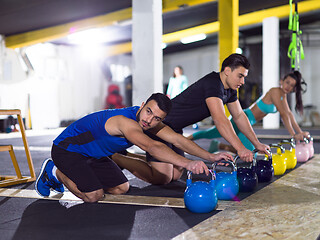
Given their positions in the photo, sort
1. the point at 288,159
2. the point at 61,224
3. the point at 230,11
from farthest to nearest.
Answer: the point at 230,11, the point at 288,159, the point at 61,224

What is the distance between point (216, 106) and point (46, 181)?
4.93ft

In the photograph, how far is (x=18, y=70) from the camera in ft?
42.3

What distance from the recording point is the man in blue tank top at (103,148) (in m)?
2.51

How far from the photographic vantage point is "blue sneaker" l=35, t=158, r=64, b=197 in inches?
121

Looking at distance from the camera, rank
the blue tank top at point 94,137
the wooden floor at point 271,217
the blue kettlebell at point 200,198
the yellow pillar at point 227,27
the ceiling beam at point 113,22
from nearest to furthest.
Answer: the wooden floor at point 271,217 → the blue kettlebell at point 200,198 → the blue tank top at point 94,137 → the yellow pillar at point 227,27 → the ceiling beam at point 113,22

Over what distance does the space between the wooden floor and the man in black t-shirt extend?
0.36 meters

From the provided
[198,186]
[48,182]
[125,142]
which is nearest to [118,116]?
[125,142]

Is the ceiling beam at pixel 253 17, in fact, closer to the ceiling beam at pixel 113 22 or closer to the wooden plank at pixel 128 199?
the ceiling beam at pixel 113 22

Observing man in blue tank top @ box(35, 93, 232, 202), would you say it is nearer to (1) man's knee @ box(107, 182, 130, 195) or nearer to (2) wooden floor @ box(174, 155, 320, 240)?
(1) man's knee @ box(107, 182, 130, 195)

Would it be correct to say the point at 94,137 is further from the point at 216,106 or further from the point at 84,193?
the point at 216,106

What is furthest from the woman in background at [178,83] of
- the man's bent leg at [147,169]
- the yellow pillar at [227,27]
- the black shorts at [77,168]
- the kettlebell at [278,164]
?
the black shorts at [77,168]

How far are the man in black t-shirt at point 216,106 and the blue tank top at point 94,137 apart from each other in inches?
18.0

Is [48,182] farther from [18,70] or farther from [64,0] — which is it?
[18,70]

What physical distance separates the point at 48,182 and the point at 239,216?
5.14 feet
